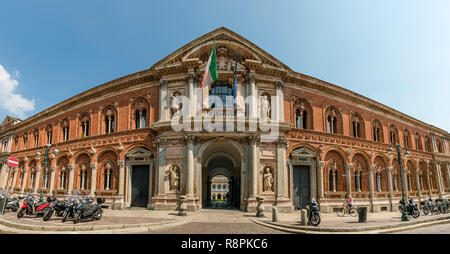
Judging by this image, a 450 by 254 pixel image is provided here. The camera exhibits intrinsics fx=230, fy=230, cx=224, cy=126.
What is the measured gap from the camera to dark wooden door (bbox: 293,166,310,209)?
1800 centimetres

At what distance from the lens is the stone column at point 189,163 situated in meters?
16.1

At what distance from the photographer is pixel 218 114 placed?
17.1 meters

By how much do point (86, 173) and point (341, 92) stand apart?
Answer: 2456cm

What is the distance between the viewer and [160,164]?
17.1 meters

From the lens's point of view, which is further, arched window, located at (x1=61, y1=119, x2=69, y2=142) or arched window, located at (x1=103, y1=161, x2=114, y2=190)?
arched window, located at (x1=61, y1=119, x2=69, y2=142)

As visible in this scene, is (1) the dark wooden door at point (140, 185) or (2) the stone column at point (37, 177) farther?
(2) the stone column at point (37, 177)

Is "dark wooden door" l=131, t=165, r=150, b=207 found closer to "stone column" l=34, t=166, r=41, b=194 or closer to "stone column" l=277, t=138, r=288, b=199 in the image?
"stone column" l=277, t=138, r=288, b=199

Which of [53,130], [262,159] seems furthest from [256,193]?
[53,130]

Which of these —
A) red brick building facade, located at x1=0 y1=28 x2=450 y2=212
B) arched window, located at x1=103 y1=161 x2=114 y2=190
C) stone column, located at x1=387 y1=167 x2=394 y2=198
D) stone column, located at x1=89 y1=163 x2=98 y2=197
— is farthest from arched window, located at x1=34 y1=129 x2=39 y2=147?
stone column, located at x1=387 y1=167 x2=394 y2=198

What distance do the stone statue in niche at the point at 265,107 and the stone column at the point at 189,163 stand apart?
5.59 m

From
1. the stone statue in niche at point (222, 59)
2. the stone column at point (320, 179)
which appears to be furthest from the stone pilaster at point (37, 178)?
the stone column at point (320, 179)

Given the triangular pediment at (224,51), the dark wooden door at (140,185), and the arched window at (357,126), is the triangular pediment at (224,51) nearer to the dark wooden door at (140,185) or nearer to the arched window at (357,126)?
the dark wooden door at (140,185)

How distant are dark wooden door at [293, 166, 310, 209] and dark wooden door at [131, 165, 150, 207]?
38.6 ft

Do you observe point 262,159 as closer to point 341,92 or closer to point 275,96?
point 275,96
